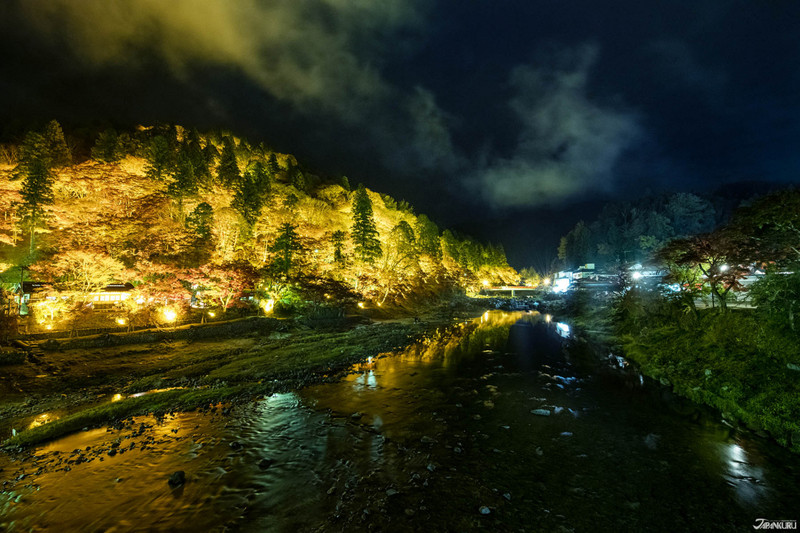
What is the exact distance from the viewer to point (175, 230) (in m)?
28.0

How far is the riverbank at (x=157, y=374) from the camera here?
1044cm

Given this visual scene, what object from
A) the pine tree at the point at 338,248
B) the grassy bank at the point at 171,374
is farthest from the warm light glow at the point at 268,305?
the pine tree at the point at 338,248

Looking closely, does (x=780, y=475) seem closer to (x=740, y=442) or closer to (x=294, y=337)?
(x=740, y=442)

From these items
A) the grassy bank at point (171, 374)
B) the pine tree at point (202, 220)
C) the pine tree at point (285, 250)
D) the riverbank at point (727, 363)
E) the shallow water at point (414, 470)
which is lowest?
the shallow water at point (414, 470)

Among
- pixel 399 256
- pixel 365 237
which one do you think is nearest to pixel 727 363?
pixel 365 237

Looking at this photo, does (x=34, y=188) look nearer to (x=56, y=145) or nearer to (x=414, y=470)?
(x=56, y=145)

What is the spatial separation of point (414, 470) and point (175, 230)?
99.9 ft

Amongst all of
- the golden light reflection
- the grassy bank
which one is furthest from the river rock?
the golden light reflection

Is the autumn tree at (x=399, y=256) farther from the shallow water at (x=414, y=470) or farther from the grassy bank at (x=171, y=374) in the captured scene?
the shallow water at (x=414, y=470)

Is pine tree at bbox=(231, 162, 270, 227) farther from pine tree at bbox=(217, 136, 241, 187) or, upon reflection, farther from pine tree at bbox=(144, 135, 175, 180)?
pine tree at bbox=(144, 135, 175, 180)

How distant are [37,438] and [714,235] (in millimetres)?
25247

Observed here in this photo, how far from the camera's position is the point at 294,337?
2355 centimetres

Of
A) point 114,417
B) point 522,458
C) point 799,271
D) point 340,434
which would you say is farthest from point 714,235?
point 114,417

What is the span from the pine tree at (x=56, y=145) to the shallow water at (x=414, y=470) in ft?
154
